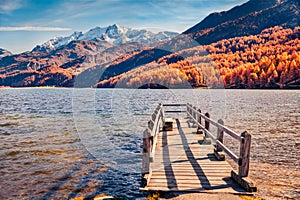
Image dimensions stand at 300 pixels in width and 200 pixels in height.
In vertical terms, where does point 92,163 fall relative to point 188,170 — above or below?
below

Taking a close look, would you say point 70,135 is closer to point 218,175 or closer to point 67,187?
point 67,187

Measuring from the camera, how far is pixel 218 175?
9.70 meters

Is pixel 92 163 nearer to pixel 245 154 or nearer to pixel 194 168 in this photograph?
pixel 194 168

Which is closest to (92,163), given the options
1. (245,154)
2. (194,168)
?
(194,168)

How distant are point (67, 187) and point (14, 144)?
36.8ft

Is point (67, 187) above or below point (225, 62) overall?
below

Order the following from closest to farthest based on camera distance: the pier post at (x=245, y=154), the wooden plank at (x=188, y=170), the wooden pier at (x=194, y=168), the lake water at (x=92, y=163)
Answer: the pier post at (x=245, y=154) → the wooden pier at (x=194, y=168) → the wooden plank at (x=188, y=170) → the lake water at (x=92, y=163)

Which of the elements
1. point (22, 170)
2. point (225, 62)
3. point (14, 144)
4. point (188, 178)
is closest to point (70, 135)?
point (14, 144)

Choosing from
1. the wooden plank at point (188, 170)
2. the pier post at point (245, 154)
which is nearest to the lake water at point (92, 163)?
the wooden plank at point (188, 170)

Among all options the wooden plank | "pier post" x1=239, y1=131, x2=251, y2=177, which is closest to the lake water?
the wooden plank

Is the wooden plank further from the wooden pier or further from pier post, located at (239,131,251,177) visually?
pier post, located at (239,131,251,177)

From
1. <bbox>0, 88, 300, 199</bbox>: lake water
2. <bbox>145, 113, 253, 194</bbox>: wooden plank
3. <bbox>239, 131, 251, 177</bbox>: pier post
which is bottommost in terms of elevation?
<bbox>0, 88, 300, 199</bbox>: lake water

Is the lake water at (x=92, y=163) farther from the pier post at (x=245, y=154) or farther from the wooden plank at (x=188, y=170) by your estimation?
the pier post at (x=245, y=154)

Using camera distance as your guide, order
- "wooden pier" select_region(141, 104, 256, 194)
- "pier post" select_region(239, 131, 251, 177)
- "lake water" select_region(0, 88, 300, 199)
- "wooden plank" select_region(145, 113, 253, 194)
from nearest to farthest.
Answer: "pier post" select_region(239, 131, 251, 177)
"wooden pier" select_region(141, 104, 256, 194)
"wooden plank" select_region(145, 113, 253, 194)
"lake water" select_region(0, 88, 300, 199)
